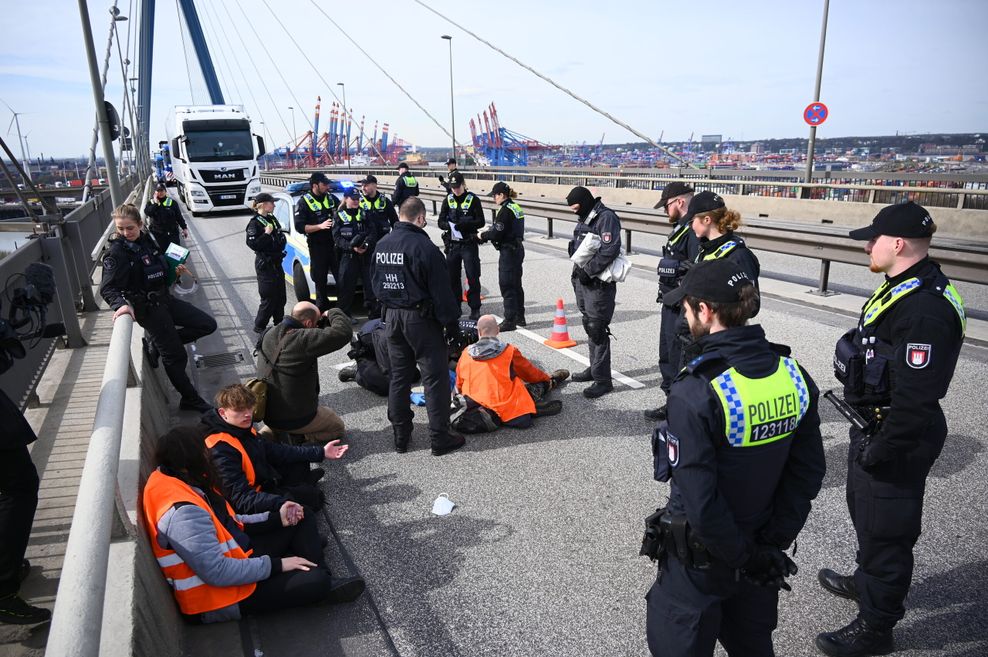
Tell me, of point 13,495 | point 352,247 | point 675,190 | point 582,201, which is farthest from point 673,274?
point 352,247

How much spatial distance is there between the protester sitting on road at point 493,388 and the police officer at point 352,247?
3.63 meters

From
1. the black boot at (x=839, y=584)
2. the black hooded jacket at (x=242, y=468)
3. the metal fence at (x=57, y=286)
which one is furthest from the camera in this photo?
the metal fence at (x=57, y=286)

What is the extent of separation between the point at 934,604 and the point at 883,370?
1419mm

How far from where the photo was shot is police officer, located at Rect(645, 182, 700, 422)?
555 cm

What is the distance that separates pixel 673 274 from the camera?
563cm

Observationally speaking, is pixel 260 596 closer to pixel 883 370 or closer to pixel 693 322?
pixel 693 322

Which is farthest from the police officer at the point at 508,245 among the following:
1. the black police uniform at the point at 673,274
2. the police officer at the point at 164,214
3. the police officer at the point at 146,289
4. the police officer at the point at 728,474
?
the police officer at the point at 164,214

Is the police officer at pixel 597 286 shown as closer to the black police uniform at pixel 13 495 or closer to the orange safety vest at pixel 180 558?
the orange safety vest at pixel 180 558

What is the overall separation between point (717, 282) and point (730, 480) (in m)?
0.71

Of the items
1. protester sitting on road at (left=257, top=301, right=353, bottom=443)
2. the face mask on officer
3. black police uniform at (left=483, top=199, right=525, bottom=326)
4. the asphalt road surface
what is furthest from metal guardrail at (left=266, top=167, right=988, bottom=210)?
protester sitting on road at (left=257, top=301, right=353, bottom=443)

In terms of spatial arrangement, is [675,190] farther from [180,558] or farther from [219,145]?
[219,145]

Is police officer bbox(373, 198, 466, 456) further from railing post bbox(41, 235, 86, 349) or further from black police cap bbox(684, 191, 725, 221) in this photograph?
railing post bbox(41, 235, 86, 349)

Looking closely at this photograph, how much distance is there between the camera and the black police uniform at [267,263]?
8.30 meters

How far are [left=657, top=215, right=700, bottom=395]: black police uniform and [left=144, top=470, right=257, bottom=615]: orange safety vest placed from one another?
12.2ft
